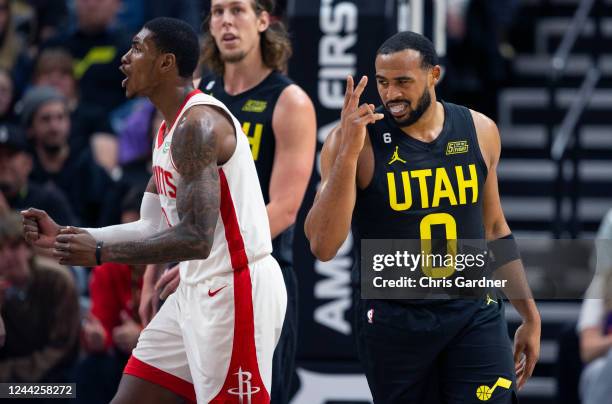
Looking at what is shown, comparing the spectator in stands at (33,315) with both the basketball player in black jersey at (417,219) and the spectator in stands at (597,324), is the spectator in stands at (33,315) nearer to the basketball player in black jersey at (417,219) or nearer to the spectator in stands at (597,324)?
the basketball player in black jersey at (417,219)

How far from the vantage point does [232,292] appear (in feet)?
18.4

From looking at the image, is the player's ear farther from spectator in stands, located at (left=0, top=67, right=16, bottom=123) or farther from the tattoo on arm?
spectator in stands, located at (left=0, top=67, right=16, bottom=123)

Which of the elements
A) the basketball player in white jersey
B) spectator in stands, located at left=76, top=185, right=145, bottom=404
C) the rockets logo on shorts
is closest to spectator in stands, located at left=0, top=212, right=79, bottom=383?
spectator in stands, located at left=76, top=185, right=145, bottom=404

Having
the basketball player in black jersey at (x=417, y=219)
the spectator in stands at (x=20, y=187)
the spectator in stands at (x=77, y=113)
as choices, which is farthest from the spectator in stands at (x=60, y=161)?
the basketball player in black jersey at (x=417, y=219)

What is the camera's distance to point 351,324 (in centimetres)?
827

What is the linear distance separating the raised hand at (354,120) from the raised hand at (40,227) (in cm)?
123

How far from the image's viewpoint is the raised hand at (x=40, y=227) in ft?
17.1

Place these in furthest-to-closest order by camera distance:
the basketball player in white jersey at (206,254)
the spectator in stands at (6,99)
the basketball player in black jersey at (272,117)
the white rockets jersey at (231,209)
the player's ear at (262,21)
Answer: the spectator in stands at (6,99) < the player's ear at (262,21) < the basketball player in black jersey at (272,117) < the white rockets jersey at (231,209) < the basketball player in white jersey at (206,254)

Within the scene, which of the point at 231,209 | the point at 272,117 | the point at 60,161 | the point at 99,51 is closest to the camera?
the point at 231,209

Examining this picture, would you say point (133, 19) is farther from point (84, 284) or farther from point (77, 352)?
point (77, 352)

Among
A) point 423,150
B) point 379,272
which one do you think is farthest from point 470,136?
point 379,272

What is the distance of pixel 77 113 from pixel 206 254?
5.93m

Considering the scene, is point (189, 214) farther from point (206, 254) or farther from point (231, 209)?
point (231, 209)

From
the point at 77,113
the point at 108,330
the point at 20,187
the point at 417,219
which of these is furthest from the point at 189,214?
the point at 77,113
